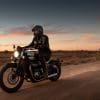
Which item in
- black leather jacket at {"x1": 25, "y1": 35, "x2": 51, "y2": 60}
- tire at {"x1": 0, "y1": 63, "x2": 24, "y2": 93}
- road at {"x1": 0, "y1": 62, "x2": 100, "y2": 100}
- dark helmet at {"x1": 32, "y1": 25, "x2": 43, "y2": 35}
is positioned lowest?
road at {"x1": 0, "y1": 62, "x2": 100, "y2": 100}

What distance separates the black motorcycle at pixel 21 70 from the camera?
11568mm

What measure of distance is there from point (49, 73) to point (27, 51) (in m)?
1.68

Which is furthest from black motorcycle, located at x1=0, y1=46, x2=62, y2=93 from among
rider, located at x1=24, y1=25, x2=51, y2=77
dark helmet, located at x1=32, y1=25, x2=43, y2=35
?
dark helmet, located at x1=32, y1=25, x2=43, y2=35

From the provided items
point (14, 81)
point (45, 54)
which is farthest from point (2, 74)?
point (45, 54)

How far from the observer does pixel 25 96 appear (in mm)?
10734

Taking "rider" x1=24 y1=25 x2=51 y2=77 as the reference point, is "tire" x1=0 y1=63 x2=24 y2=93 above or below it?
below

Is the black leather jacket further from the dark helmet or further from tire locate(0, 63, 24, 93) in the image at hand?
tire locate(0, 63, 24, 93)

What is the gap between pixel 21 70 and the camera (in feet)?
39.3

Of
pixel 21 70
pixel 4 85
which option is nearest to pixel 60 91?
pixel 21 70

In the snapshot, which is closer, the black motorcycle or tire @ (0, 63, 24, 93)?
tire @ (0, 63, 24, 93)

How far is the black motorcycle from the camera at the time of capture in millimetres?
11568

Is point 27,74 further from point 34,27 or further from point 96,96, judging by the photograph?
point 96,96

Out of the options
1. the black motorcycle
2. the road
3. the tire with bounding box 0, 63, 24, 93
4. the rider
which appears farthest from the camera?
the rider

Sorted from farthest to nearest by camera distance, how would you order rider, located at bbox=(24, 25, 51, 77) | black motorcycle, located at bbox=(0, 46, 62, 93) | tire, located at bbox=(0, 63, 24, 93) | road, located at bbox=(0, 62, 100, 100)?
rider, located at bbox=(24, 25, 51, 77), black motorcycle, located at bbox=(0, 46, 62, 93), tire, located at bbox=(0, 63, 24, 93), road, located at bbox=(0, 62, 100, 100)
